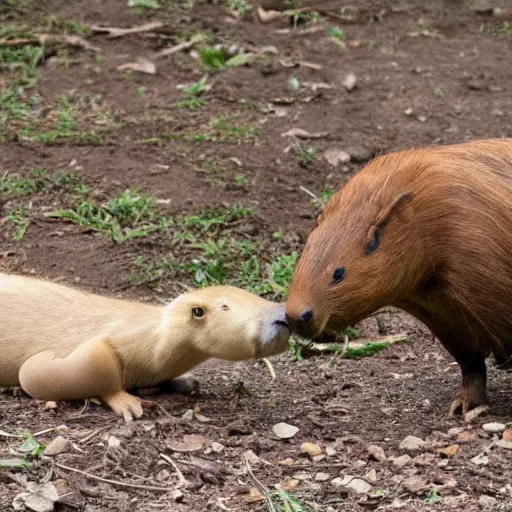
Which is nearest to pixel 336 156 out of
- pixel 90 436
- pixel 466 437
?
pixel 466 437

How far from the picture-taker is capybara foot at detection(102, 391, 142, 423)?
574 centimetres

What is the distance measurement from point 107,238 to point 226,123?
1927mm

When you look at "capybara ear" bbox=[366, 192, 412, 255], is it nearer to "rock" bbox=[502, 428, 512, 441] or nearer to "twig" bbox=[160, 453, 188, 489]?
"rock" bbox=[502, 428, 512, 441]

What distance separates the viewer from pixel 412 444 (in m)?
5.40

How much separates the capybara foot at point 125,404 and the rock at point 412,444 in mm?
1347

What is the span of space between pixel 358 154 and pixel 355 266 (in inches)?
158

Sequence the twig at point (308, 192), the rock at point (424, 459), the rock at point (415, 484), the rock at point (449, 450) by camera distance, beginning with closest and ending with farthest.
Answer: the rock at point (415, 484) < the rock at point (424, 459) < the rock at point (449, 450) < the twig at point (308, 192)

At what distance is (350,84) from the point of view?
10523 millimetres

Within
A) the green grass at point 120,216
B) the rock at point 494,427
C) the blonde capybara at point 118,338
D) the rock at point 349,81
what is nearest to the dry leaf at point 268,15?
the rock at point 349,81

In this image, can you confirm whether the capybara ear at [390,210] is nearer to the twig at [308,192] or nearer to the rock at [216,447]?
the rock at [216,447]

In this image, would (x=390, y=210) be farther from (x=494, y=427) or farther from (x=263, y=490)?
(x=263, y=490)

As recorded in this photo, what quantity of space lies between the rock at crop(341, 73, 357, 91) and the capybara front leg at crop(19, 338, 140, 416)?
5246mm

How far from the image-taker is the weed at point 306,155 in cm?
930

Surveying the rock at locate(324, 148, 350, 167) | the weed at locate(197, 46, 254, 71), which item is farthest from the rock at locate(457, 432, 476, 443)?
the weed at locate(197, 46, 254, 71)
